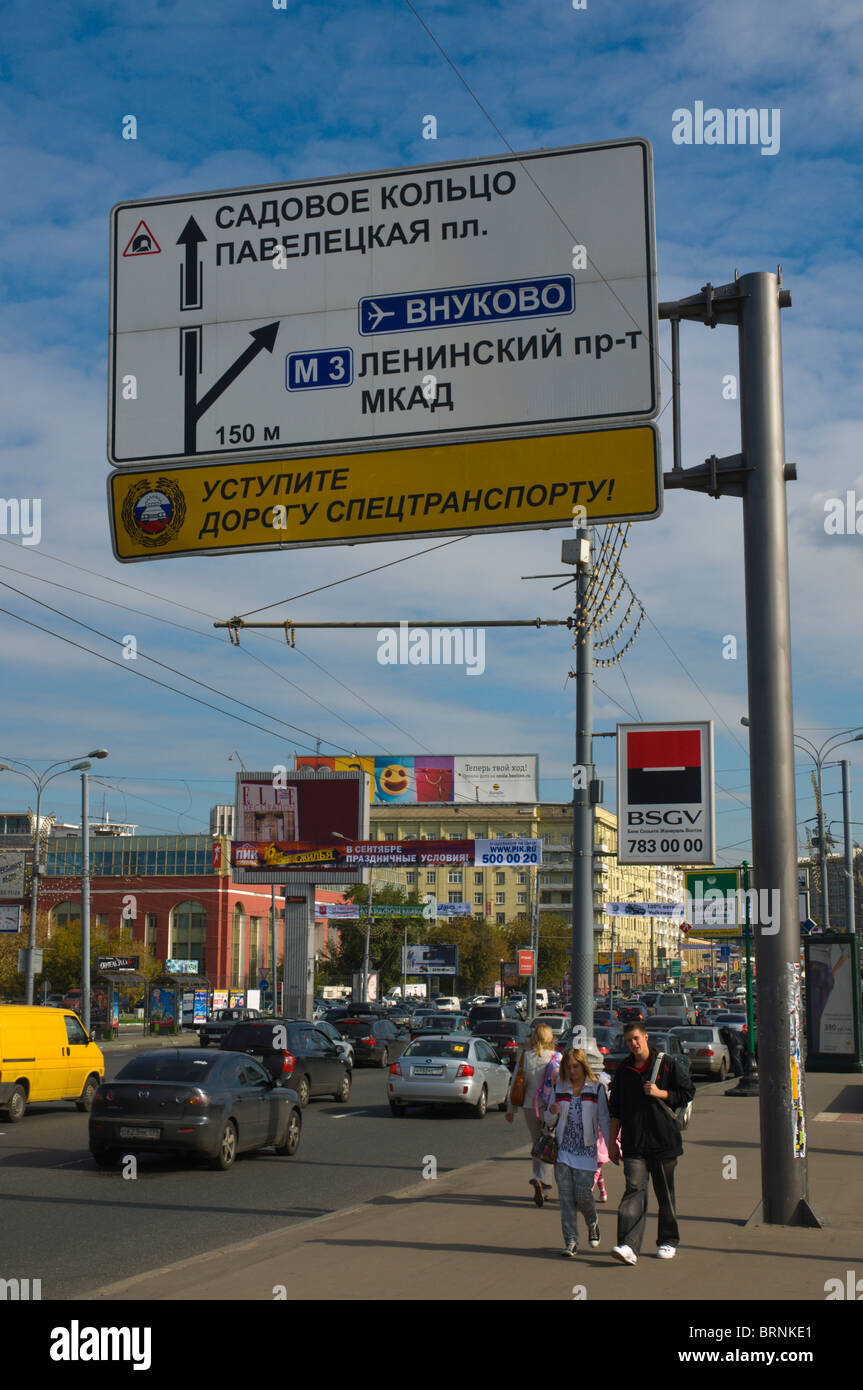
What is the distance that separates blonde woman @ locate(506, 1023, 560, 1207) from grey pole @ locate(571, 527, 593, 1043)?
2.03 meters

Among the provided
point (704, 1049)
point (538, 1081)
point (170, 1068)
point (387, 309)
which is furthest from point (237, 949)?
point (387, 309)

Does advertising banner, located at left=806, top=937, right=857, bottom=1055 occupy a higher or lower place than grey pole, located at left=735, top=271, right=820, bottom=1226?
lower

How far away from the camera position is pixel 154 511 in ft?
29.1

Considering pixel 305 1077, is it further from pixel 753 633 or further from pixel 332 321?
pixel 332 321

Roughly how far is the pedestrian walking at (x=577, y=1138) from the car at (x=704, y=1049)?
85.0 ft

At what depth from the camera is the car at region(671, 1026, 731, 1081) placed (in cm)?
3494

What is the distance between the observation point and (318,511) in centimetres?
859

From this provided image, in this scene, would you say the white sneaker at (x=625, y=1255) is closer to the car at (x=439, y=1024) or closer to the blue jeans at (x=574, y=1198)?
the blue jeans at (x=574, y=1198)

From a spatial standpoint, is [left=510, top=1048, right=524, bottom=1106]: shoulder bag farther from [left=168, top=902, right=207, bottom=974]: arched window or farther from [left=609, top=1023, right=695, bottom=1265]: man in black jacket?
[left=168, top=902, right=207, bottom=974]: arched window

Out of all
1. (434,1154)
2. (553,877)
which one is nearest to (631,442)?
(434,1154)

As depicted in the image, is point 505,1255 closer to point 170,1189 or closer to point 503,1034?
point 170,1189

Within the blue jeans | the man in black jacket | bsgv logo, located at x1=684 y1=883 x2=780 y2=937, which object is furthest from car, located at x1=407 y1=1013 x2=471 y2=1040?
the man in black jacket

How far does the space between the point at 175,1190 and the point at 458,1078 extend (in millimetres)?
10007

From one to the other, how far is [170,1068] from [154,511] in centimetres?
940
